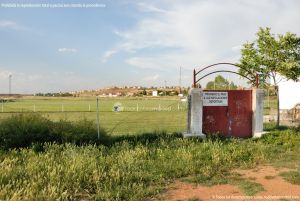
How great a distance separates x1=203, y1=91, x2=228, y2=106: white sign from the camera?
1573 centimetres

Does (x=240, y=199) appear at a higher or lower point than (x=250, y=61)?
lower

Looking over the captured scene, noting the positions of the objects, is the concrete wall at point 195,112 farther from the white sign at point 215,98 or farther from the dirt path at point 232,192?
the dirt path at point 232,192

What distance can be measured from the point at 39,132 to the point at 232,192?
7.02 meters

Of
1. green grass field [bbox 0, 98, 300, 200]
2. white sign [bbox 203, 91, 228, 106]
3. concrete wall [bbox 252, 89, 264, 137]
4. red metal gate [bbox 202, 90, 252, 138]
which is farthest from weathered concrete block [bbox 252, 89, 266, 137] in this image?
white sign [bbox 203, 91, 228, 106]

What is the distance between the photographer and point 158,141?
13367 millimetres

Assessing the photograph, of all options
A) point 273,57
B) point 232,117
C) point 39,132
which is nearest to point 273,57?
point 273,57

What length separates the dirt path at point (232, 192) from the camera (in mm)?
7445

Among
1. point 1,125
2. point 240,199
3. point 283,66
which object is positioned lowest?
point 240,199

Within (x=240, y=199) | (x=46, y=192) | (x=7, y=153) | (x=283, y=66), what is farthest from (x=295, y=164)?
(x=283, y=66)

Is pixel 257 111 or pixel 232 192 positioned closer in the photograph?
pixel 232 192

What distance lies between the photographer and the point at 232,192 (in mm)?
7824

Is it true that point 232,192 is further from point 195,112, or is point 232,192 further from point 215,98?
point 215,98

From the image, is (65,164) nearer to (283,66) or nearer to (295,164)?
(295,164)

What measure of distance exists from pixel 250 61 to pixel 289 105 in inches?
646
